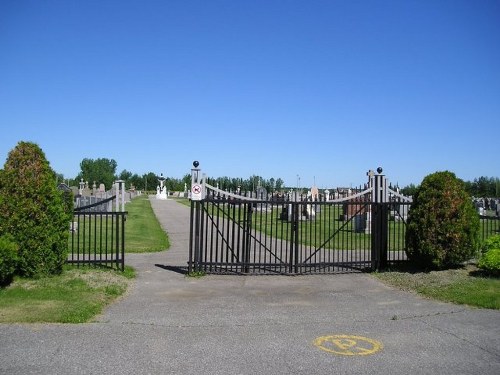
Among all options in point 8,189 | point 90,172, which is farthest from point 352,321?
point 90,172

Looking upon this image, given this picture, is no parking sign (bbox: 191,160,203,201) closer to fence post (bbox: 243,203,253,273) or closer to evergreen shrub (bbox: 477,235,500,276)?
fence post (bbox: 243,203,253,273)

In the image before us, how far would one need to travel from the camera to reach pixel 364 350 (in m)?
5.42

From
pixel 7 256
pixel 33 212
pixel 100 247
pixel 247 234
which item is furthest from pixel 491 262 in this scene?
pixel 7 256

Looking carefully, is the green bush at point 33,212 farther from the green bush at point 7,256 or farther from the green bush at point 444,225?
the green bush at point 444,225

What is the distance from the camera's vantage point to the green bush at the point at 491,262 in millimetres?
9336

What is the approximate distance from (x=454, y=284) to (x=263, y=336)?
482cm

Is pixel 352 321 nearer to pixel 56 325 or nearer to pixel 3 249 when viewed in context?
pixel 56 325

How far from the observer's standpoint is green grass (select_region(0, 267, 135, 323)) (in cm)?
659

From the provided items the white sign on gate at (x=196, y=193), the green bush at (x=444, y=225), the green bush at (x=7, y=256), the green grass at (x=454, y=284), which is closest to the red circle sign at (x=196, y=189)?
the white sign on gate at (x=196, y=193)

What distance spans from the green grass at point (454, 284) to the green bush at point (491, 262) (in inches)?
7.0

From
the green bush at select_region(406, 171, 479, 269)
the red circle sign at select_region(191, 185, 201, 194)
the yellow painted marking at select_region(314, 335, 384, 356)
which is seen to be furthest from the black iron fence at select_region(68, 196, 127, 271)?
the green bush at select_region(406, 171, 479, 269)

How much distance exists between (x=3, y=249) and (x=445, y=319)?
23.7 ft

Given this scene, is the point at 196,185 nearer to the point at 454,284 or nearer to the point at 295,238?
the point at 295,238

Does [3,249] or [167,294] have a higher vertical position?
[3,249]
